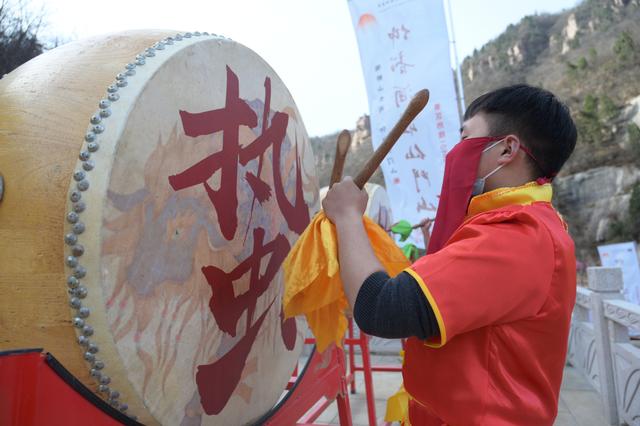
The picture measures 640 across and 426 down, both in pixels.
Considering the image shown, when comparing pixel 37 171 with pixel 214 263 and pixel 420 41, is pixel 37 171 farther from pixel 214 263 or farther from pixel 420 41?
pixel 420 41

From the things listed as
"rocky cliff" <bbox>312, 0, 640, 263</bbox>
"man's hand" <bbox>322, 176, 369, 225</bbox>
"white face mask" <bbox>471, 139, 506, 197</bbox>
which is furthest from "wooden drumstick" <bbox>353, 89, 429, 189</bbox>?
"rocky cliff" <bbox>312, 0, 640, 263</bbox>

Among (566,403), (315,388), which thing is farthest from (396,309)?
(566,403)

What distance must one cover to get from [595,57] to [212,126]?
3121 cm

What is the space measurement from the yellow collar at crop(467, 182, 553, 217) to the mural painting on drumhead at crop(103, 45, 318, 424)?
57 centimetres

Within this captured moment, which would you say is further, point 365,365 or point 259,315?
point 365,365

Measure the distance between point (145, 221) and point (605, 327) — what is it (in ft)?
12.1

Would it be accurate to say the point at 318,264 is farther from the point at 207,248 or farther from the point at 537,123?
the point at 537,123

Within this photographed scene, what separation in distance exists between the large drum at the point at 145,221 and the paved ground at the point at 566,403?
283 centimetres

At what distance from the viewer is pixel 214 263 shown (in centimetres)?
111

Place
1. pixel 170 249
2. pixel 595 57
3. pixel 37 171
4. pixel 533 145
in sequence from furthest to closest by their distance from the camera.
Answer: pixel 595 57 < pixel 533 145 < pixel 170 249 < pixel 37 171

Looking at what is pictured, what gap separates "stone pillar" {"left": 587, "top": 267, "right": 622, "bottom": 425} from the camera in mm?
3506

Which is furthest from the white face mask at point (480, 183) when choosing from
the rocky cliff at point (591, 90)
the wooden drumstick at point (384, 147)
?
the rocky cliff at point (591, 90)

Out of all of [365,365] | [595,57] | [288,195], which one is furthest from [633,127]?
[288,195]

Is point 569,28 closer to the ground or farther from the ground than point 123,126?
farther from the ground
